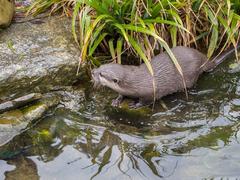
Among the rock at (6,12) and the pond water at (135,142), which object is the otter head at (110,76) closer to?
the pond water at (135,142)

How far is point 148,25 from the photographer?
390cm

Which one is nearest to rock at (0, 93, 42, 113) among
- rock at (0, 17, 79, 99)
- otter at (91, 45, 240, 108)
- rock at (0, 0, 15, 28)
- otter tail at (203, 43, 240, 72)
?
rock at (0, 17, 79, 99)

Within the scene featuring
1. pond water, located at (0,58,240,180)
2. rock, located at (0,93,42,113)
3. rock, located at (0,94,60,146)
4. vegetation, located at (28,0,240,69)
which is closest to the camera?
pond water, located at (0,58,240,180)

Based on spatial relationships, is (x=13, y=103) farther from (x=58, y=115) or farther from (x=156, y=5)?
(x=156, y=5)

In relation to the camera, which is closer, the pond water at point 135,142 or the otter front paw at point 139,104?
the pond water at point 135,142

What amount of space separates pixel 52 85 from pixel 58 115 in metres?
0.35

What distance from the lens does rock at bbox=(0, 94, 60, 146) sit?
3.38 metres

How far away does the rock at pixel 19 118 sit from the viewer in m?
3.38

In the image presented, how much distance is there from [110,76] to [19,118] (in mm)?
749

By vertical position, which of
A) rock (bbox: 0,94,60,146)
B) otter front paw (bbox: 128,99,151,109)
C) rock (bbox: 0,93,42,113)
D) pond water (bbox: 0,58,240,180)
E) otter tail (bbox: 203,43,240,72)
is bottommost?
pond water (bbox: 0,58,240,180)

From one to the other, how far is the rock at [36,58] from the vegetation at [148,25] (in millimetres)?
135

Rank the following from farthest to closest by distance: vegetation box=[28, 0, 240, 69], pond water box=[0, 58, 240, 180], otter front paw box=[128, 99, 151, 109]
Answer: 1. vegetation box=[28, 0, 240, 69]
2. otter front paw box=[128, 99, 151, 109]
3. pond water box=[0, 58, 240, 180]

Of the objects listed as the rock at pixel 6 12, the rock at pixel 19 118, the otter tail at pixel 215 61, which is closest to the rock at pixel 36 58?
the rock at pixel 6 12

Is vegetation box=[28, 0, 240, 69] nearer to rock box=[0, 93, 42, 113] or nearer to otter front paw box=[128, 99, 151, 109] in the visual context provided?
otter front paw box=[128, 99, 151, 109]
